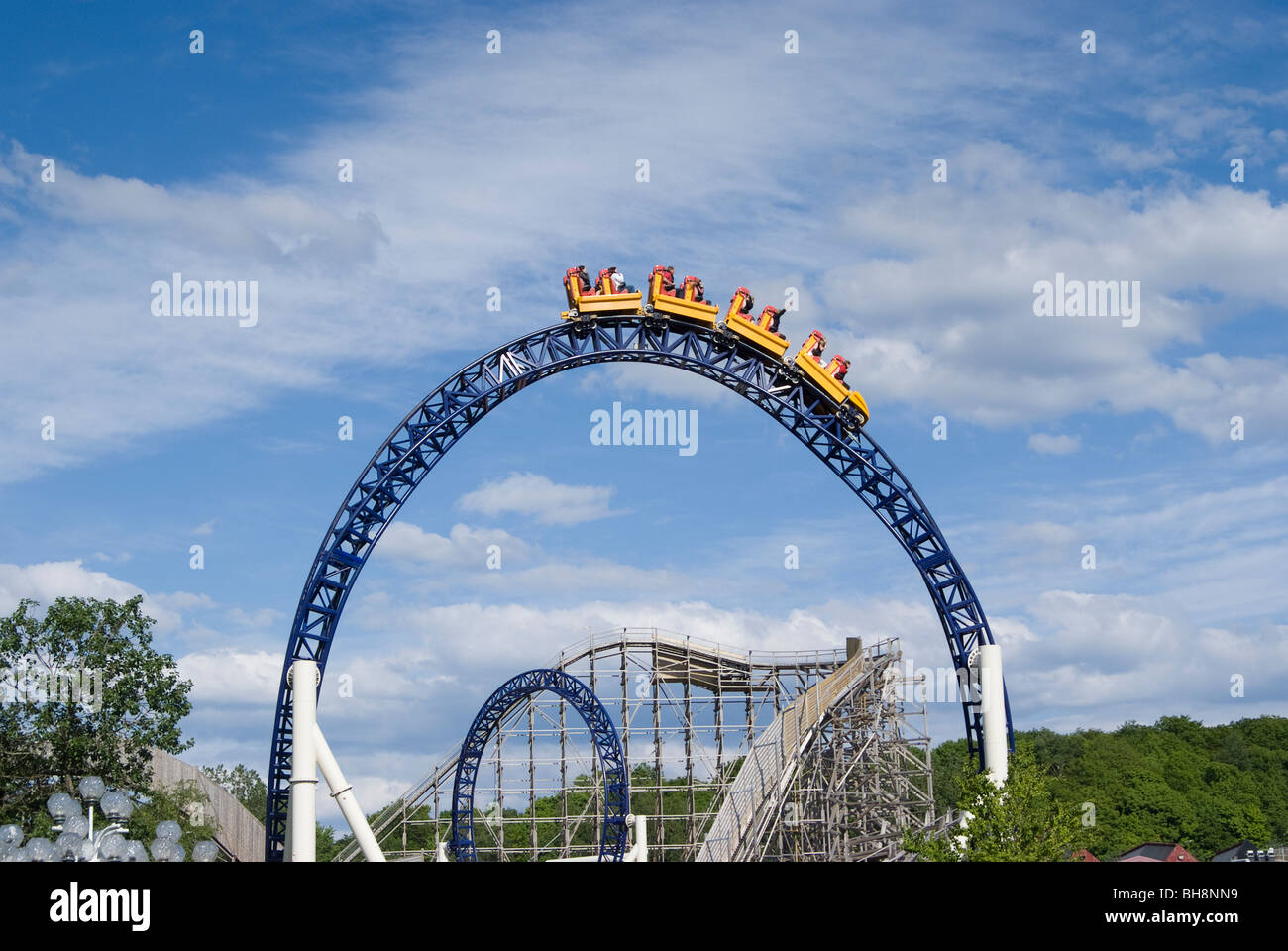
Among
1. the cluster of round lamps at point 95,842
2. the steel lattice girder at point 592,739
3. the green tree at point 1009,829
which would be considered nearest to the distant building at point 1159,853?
the steel lattice girder at point 592,739

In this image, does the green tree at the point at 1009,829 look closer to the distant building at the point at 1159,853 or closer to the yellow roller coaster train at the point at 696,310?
the yellow roller coaster train at the point at 696,310

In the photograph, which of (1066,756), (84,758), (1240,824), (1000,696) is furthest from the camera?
(1066,756)

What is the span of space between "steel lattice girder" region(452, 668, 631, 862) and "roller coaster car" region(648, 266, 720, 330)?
1268cm

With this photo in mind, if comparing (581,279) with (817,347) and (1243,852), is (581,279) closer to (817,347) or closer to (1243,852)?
(817,347)

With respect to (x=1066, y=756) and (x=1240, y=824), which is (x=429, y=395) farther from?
(x=1066, y=756)

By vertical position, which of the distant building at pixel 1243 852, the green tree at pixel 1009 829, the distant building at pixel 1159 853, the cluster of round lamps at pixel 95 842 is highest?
the cluster of round lamps at pixel 95 842

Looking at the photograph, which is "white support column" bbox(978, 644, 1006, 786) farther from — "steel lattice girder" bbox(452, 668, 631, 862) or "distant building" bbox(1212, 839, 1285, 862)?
"distant building" bbox(1212, 839, 1285, 862)

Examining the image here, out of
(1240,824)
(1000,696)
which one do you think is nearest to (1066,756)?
(1240,824)

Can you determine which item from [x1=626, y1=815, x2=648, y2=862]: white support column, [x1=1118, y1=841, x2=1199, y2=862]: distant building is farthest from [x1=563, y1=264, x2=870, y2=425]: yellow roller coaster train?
[x1=1118, y1=841, x2=1199, y2=862]: distant building

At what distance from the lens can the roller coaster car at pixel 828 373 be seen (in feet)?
83.1

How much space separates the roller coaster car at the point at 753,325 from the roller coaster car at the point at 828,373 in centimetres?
46

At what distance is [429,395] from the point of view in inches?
955
